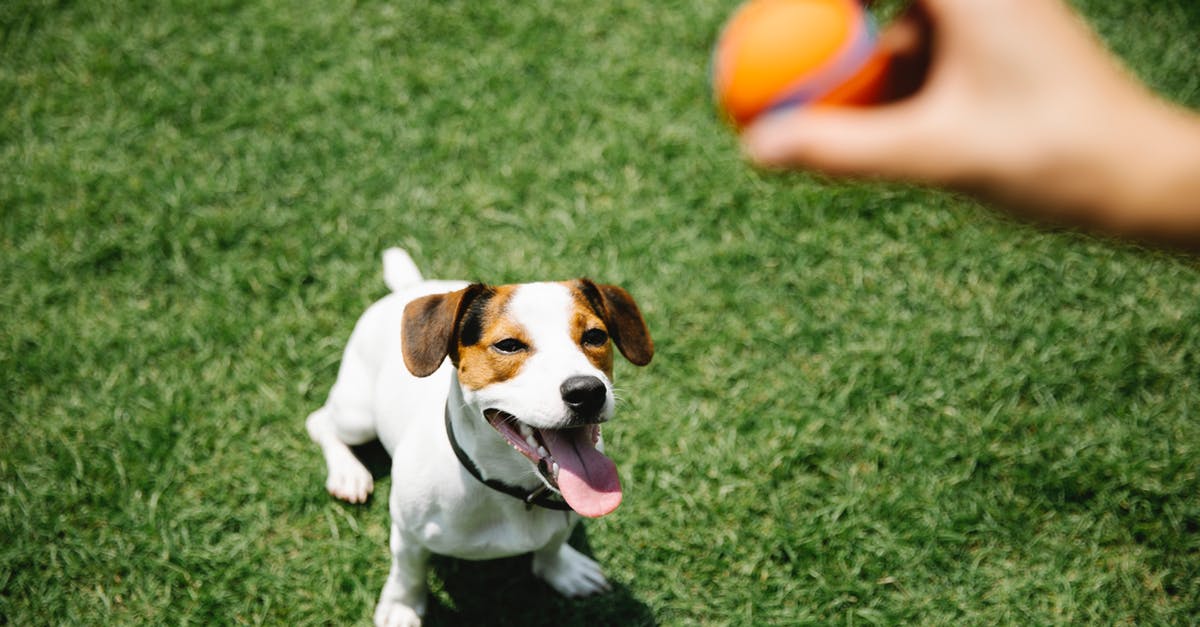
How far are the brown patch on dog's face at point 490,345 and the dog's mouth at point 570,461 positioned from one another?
5.6 inches

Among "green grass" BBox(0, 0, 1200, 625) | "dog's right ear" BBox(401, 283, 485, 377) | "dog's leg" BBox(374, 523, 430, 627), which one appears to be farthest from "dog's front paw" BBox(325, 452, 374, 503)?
"dog's right ear" BBox(401, 283, 485, 377)

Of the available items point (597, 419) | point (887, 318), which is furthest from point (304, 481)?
point (887, 318)

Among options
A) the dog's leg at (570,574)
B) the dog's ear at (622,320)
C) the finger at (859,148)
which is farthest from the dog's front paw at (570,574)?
the finger at (859,148)

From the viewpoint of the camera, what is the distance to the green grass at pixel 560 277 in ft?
13.8

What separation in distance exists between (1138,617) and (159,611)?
4982 millimetres

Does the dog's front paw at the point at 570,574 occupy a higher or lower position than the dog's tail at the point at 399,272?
lower

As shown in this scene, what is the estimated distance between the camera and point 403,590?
152 inches

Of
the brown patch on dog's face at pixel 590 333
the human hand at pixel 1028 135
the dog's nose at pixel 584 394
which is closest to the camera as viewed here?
the human hand at pixel 1028 135

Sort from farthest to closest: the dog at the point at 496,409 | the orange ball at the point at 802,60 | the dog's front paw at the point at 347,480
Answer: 1. the dog's front paw at the point at 347,480
2. the orange ball at the point at 802,60
3. the dog at the point at 496,409

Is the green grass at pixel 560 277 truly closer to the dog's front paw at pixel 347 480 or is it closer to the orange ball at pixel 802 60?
the dog's front paw at pixel 347 480

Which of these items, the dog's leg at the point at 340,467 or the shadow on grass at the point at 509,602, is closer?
the shadow on grass at the point at 509,602

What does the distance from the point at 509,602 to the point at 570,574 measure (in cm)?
36

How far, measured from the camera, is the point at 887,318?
5094 mm

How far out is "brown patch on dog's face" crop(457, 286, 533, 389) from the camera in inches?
113
